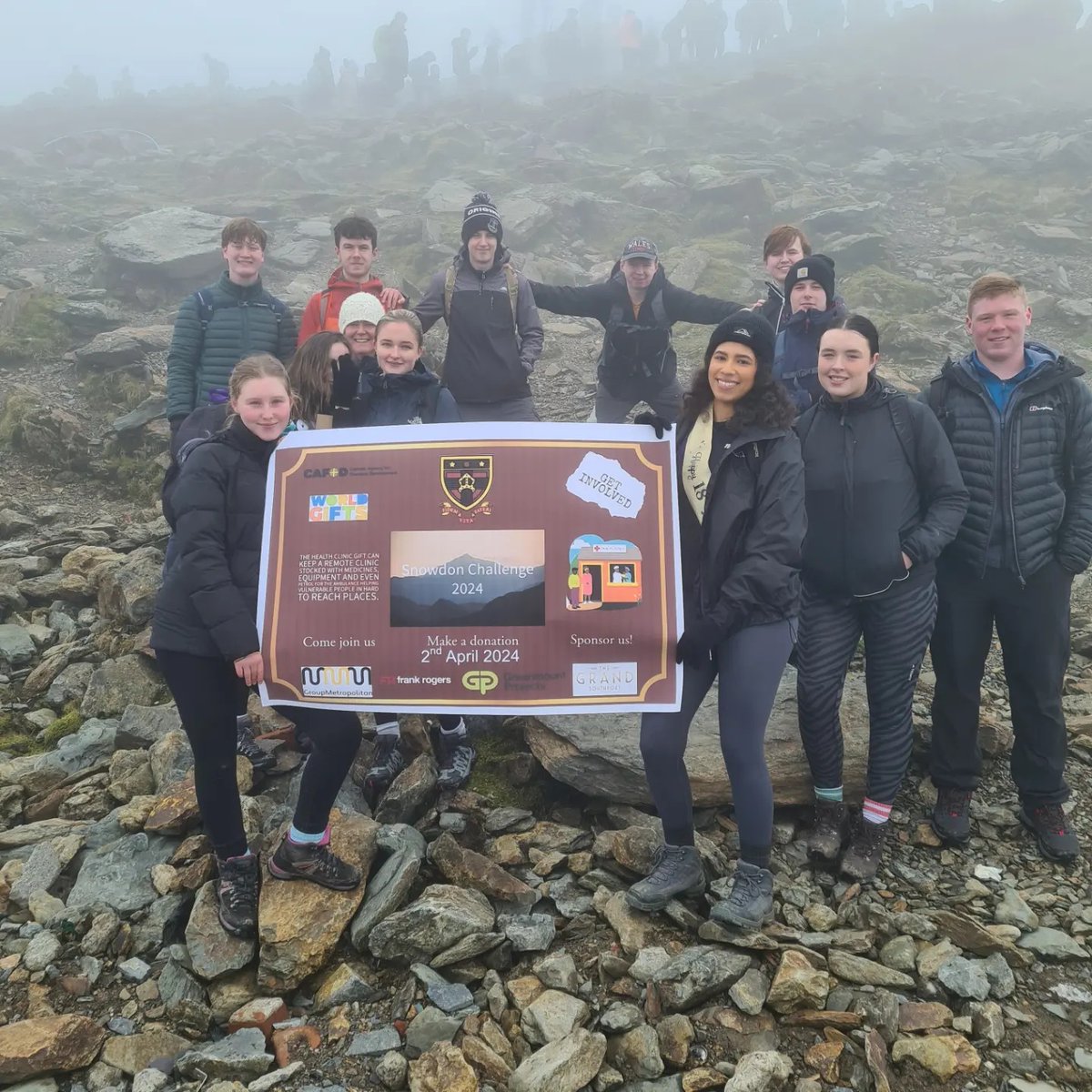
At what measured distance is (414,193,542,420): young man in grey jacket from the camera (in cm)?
734

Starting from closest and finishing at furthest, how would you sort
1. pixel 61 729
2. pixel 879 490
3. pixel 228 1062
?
pixel 228 1062, pixel 879 490, pixel 61 729

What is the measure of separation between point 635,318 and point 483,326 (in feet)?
4.95

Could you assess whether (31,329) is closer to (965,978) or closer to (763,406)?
(763,406)

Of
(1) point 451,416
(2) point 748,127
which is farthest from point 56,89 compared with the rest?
(1) point 451,416

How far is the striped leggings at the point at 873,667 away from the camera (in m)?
Answer: 5.18

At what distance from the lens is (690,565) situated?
4.41 metres

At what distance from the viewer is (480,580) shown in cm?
420

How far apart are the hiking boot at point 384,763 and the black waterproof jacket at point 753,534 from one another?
298 centimetres

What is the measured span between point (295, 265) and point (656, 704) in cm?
3088

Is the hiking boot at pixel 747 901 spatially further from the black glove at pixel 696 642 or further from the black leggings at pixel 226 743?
the black leggings at pixel 226 743

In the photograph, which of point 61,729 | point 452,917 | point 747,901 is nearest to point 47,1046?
point 452,917

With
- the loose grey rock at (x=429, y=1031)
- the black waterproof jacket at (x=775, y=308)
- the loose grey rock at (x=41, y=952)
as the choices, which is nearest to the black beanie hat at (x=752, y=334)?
the black waterproof jacket at (x=775, y=308)

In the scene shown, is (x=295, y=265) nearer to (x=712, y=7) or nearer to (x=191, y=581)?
(x=191, y=581)

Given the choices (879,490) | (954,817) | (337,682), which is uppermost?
(879,490)
